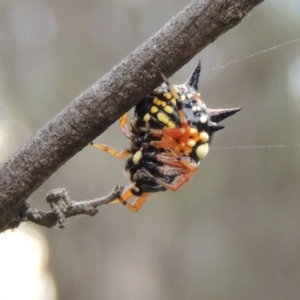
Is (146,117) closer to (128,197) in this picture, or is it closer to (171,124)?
(171,124)

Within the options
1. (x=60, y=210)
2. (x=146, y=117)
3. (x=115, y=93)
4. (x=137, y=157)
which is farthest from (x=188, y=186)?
(x=115, y=93)

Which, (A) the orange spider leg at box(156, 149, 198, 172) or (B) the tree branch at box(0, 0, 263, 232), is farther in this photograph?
(A) the orange spider leg at box(156, 149, 198, 172)

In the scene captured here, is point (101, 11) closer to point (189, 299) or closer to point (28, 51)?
point (28, 51)

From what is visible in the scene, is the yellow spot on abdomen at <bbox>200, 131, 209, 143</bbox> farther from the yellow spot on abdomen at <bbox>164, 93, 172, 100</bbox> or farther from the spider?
the yellow spot on abdomen at <bbox>164, 93, 172, 100</bbox>

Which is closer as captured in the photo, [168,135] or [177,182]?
[168,135]

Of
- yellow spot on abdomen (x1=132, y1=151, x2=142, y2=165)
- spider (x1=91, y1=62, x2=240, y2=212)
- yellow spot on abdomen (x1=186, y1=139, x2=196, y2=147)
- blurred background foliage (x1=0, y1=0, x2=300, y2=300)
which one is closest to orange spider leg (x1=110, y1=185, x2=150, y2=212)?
spider (x1=91, y1=62, x2=240, y2=212)

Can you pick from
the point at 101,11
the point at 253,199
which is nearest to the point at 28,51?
the point at 101,11
